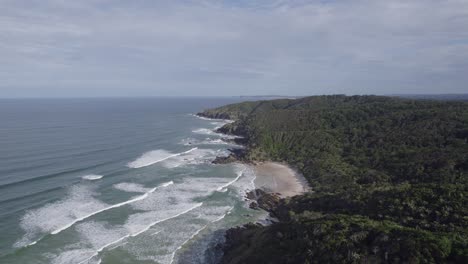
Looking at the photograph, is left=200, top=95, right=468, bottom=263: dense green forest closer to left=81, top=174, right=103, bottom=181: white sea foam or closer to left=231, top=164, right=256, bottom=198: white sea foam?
left=231, top=164, right=256, bottom=198: white sea foam

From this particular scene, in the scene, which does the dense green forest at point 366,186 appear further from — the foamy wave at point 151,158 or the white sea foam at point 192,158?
the foamy wave at point 151,158

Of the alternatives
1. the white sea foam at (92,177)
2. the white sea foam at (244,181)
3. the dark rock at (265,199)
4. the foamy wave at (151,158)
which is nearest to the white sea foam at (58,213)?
the white sea foam at (92,177)

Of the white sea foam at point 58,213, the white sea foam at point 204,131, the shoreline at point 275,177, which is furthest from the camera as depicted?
the white sea foam at point 204,131

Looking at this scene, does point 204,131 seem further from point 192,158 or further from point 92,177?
point 92,177

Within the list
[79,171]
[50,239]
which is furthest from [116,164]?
[50,239]

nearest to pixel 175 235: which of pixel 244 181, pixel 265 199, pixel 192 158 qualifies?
pixel 265 199

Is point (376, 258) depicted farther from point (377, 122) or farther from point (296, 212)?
point (377, 122)
